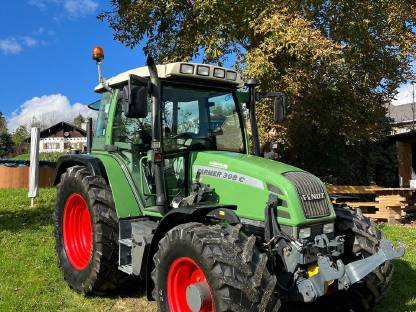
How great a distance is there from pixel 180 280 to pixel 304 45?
5740 mm

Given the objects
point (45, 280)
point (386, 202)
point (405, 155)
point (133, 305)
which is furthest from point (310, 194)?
point (405, 155)

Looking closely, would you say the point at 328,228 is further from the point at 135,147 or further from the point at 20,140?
the point at 20,140

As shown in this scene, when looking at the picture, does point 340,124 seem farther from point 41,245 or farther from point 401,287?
point 41,245

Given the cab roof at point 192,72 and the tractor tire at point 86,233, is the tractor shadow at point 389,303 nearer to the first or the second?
the tractor tire at point 86,233

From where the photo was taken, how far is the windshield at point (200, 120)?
4957mm

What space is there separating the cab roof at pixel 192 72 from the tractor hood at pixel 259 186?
81 cm

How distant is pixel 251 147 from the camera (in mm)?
5895

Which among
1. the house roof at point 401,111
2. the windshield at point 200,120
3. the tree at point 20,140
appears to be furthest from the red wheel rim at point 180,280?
the tree at point 20,140

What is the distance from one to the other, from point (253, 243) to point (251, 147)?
233 cm

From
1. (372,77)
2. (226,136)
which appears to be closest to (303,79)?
(372,77)

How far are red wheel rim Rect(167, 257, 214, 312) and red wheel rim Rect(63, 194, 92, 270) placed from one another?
74.1 inches

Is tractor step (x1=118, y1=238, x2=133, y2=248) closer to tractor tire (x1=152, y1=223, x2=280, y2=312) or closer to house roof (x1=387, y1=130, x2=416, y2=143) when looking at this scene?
tractor tire (x1=152, y1=223, x2=280, y2=312)

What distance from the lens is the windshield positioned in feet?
16.3

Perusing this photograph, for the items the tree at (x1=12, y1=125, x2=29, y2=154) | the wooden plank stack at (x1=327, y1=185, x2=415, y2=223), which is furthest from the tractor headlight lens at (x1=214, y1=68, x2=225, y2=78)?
the tree at (x1=12, y1=125, x2=29, y2=154)
